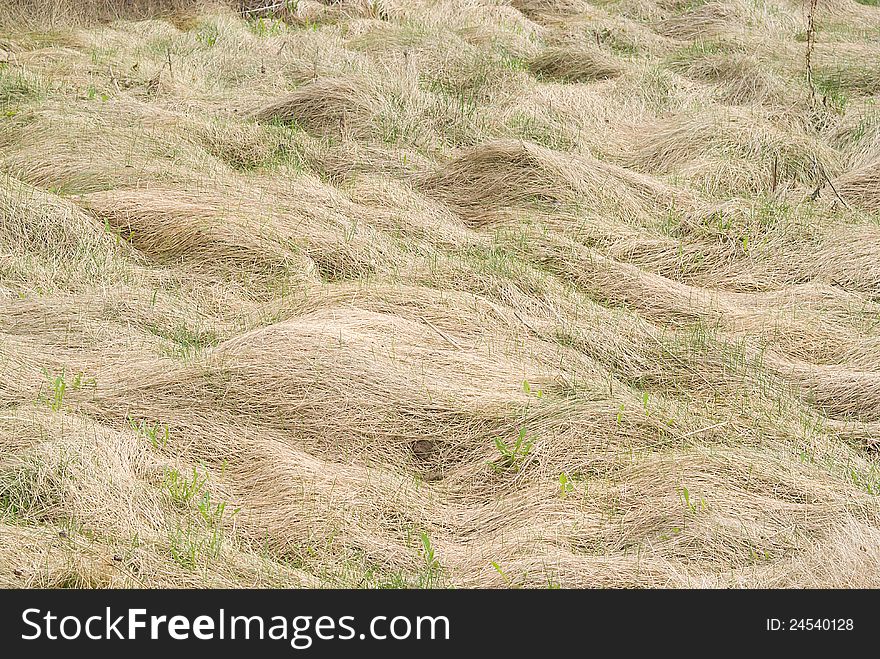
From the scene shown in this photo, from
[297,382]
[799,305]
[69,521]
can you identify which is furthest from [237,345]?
[799,305]

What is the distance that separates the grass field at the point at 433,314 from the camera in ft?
10.7

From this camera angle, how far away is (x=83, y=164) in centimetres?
584

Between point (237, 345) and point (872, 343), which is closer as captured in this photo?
point (237, 345)

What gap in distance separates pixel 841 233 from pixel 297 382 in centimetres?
325

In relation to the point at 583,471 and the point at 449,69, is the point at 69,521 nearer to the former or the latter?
the point at 583,471

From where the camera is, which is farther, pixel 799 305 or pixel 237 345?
pixel 799 305

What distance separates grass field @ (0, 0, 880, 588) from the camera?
326 centimetres

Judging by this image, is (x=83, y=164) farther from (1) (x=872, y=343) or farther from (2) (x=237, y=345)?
(1) (x=872, y=343)

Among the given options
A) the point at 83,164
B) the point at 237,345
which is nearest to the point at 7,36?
the point at 83,164

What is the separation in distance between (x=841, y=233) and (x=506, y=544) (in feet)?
10.6

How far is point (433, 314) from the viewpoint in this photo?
4.55 m

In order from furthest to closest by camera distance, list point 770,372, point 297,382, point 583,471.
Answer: point 770,372 → point 297,382 → point 583,471

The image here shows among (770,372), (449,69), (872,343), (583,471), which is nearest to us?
(583,471)
